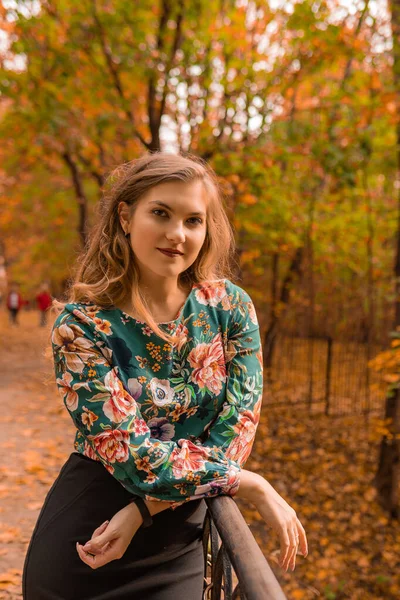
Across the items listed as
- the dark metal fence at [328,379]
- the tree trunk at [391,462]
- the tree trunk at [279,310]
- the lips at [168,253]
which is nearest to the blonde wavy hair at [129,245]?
the lips at [168,253]

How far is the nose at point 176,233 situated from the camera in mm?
1735

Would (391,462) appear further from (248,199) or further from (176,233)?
(176,233)

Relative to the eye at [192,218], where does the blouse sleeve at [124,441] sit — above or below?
below

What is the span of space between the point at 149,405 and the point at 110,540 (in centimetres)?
40

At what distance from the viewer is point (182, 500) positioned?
1.52m

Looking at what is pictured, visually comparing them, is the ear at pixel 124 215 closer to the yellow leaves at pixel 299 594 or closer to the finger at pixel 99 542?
the finger at pixel 99 542

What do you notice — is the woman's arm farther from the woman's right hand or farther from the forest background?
the forest background

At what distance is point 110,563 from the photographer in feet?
Answer: 5.10

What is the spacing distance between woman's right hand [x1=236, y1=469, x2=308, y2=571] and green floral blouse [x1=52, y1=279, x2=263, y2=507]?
5cm

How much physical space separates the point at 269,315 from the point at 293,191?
3.09 meters

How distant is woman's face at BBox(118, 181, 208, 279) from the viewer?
1.75 meters

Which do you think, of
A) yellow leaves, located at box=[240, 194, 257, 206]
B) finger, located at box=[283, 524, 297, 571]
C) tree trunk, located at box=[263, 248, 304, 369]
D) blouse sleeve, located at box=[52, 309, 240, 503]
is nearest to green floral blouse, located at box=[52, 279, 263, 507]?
blouse sleeve, located at box=[52, 309, 240, 503]

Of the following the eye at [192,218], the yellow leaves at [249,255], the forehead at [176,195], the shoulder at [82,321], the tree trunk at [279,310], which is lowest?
the tree trunk at [279,310]

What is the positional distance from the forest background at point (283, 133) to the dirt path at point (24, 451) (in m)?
2.29
